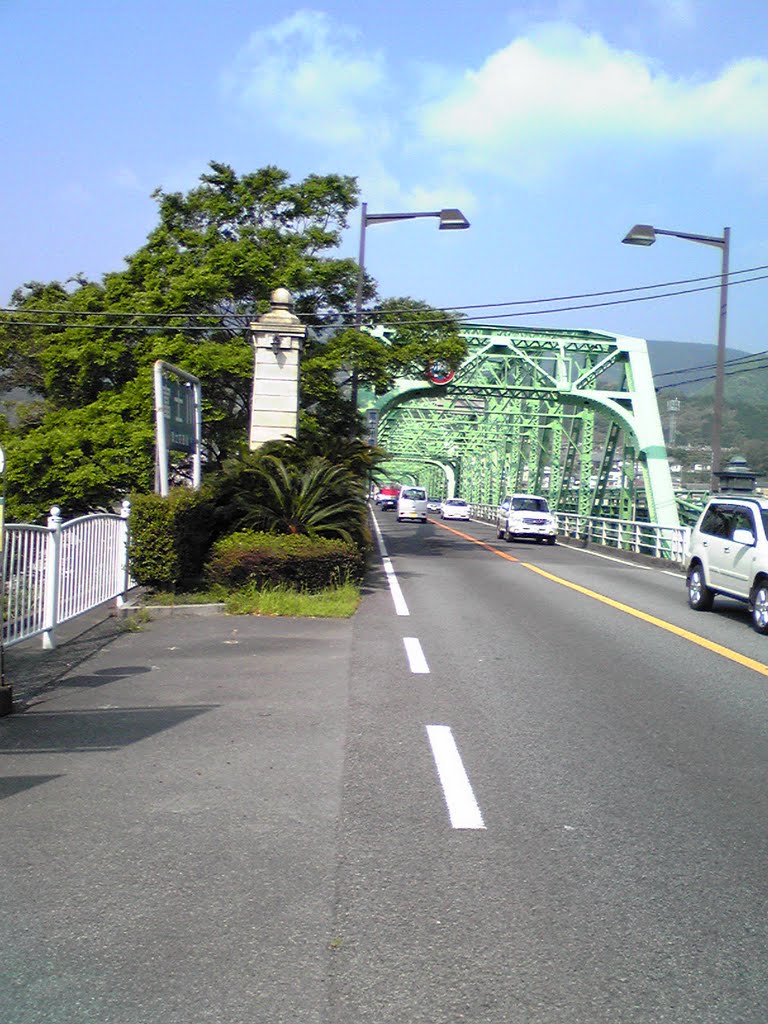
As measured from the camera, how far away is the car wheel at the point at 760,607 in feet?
43.6

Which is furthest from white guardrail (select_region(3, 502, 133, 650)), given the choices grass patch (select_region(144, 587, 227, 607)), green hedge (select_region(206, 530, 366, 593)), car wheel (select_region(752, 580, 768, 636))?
car wheel (select_region(752, 580, 768, 636))

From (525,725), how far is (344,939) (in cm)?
383

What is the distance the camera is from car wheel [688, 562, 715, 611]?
1577 centimetres

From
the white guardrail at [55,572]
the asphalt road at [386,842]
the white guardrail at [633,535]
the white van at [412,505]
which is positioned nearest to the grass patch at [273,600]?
the white guardrail at [55,572]

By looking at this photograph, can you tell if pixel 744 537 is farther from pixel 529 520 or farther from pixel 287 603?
pixel 529 520

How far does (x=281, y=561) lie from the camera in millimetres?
14648

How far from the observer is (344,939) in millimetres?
3996

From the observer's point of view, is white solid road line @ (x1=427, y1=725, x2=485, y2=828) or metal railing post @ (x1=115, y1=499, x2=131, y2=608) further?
metal railing post @ (x1=115, y1=499, x2=131, y2=608)

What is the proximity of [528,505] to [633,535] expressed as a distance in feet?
13.7

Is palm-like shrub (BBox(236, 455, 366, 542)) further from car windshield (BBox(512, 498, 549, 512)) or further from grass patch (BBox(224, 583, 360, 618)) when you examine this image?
car windshield (BBox(512, 498, 549, 512))

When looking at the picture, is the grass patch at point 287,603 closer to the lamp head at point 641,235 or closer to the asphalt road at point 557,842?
the asphalt road at point 557,842

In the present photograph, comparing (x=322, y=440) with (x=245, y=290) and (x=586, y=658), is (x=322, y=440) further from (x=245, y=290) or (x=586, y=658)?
(x=586, y=658)

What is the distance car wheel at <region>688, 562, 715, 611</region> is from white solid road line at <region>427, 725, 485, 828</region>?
9.36m

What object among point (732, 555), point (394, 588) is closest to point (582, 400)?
point (394, 588)
